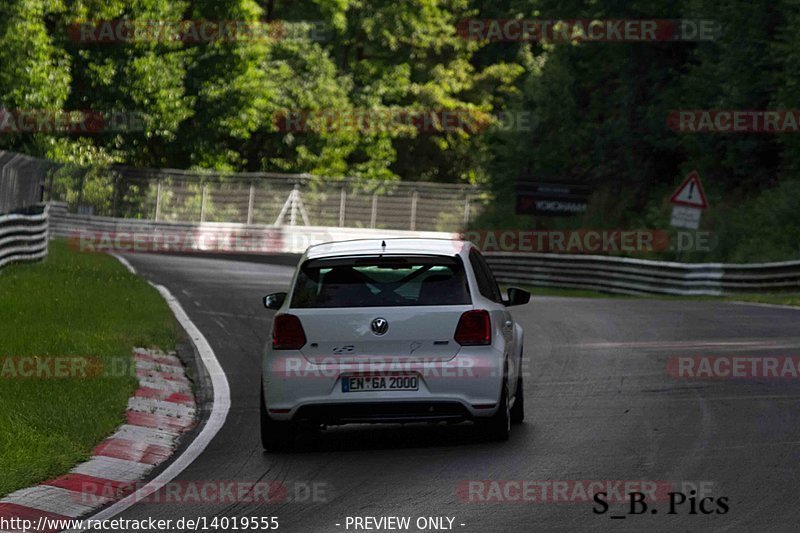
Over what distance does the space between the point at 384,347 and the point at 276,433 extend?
1034 millimetres

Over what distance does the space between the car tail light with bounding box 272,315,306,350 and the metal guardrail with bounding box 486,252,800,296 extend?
19932mm

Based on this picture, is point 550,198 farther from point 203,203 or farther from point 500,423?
point 500,423

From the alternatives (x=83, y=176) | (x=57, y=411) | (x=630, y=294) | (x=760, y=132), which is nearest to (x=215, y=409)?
(x=57, y=411)

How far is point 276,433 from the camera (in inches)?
441

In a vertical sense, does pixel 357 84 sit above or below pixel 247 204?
above

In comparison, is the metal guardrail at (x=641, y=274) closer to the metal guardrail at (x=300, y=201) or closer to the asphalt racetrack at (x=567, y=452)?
the asphalt racetrack at (x=567, y=452)

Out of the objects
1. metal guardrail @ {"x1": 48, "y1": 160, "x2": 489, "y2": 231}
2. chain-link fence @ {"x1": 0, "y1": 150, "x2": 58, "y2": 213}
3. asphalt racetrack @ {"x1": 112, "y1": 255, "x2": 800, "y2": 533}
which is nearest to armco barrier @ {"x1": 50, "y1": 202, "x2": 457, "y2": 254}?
metal guardrail @ {"x1": 48, "y1": 160, "x2": 489, "y2": 231}

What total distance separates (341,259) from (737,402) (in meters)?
3.95

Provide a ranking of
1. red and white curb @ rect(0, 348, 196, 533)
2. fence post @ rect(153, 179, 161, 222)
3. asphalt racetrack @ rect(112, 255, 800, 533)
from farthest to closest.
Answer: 1. fence post @ rect(153, 179, 161, 222)
2. red and white curb @ rect(0, 348, 196, 533)
3. asphalt racetrack @ rect(112, 255, 800, 533)

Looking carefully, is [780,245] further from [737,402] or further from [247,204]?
[247,204]

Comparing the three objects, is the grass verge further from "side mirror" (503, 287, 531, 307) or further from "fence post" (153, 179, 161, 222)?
"fence post" (153, 179, 161, 222)

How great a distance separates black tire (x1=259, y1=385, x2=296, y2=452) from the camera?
11188mm

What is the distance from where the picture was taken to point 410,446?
445 inches

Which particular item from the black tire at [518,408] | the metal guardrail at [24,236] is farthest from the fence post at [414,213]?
the black tire at [518,408]
